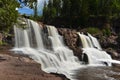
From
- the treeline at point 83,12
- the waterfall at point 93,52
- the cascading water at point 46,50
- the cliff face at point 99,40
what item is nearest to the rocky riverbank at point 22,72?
the cascading water at point 46,50

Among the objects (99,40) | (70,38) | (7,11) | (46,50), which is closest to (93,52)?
(70,38)

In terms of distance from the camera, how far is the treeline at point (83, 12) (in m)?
89.0

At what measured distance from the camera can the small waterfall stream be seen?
3944cm

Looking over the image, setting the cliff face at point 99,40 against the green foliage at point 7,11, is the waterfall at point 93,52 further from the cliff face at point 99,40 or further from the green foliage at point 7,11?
the green foliage at point 7,11

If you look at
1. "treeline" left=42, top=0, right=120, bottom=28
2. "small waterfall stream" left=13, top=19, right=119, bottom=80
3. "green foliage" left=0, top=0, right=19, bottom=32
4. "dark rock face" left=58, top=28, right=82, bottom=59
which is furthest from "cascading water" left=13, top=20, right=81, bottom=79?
"treeline" left=42, top=0, right=120, bottom=28

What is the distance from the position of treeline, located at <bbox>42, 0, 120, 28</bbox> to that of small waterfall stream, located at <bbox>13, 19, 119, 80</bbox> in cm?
2992

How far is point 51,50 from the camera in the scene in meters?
48.7

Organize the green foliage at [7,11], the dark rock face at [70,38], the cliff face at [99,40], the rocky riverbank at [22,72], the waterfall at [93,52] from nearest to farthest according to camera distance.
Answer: the green foliage at [7,11] < the rocky riverbank at [22,72] < the waterfall at [93,52] < the cliff face at [99,40] < the dark rock face at [70,38]

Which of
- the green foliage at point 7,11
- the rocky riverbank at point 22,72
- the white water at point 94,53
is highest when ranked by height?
the green foliage at point 7,11

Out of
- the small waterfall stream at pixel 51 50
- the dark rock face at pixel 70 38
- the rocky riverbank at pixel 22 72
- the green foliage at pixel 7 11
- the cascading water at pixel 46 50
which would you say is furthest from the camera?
the dark rock face at pixel 70 38

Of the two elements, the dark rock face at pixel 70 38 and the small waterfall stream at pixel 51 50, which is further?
the dark rock face at pixel 70 38

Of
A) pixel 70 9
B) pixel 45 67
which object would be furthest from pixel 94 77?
pixel 70 9

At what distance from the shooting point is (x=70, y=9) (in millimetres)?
98938

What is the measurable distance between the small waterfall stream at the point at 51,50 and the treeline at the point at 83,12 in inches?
1178
